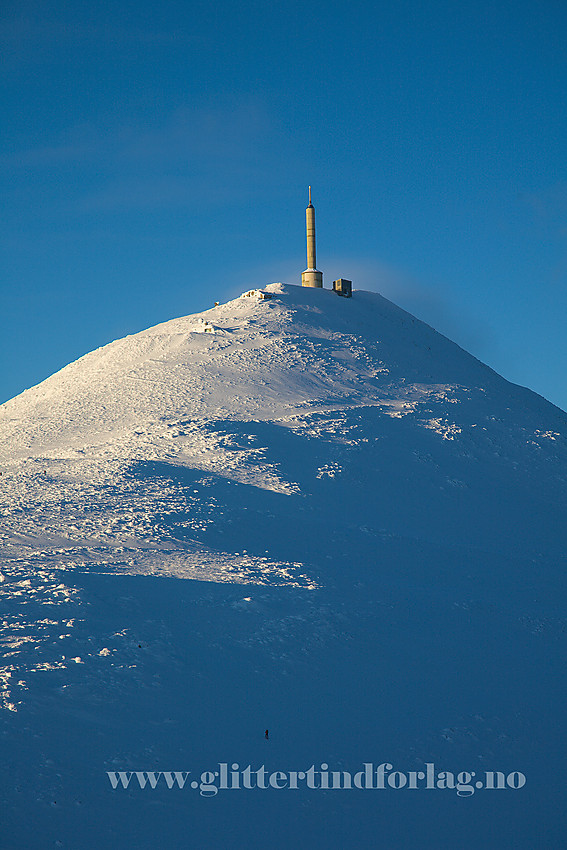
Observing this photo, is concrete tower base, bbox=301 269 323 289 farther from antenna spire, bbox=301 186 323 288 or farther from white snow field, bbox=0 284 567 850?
white snow field, bbox=0 284 567 850

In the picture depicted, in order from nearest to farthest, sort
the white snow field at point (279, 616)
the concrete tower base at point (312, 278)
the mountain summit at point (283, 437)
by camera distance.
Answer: the white snow field at point (279, 616), the mountain summit at point (283, 437), the concrete tower base at point (312, 278)

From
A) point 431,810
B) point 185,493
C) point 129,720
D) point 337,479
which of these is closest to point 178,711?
point 129,720

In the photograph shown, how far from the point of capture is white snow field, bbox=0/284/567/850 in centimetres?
1341

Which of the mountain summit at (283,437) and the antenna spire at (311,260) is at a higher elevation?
the antenna spire at (311,260)

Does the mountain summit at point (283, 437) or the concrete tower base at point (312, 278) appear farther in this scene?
the concrete tower base at point (312, 278)

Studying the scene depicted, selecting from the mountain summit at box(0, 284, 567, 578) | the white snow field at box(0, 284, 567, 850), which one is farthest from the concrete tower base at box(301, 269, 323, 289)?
the white snow field at box(0, 284, 567, 850)

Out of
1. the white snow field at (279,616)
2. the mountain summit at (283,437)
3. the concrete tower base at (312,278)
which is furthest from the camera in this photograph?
the concrete tower base at (312,278)

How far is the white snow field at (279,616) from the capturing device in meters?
13.4

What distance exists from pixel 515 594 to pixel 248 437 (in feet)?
46.5

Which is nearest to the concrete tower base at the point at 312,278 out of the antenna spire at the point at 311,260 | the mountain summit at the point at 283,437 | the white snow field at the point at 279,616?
the antenna spire at the point at 311,260

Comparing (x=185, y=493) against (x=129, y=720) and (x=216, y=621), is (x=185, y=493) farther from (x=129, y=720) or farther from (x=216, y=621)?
(x=129, y=720)

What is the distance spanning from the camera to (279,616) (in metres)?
19.0

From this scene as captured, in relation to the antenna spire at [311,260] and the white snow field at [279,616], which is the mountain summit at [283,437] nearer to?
the white snow field at [279,616]

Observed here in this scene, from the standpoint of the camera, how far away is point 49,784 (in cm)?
1279
